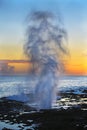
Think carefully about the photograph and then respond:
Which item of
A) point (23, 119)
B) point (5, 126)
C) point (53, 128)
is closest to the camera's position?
point (53, 128)

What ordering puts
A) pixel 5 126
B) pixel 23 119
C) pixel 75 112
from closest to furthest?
pixel 5 126 → pixel 23 119 → pixel 75 112

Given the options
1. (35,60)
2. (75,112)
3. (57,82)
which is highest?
(35,60)

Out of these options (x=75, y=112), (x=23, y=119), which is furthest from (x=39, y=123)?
(x=75, y=112)

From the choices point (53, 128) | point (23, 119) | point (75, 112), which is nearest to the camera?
point (53, 128)

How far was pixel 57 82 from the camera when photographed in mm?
44938

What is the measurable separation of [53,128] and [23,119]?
597 centimetres

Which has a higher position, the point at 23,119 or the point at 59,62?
the point at 59,62

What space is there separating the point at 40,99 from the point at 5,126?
1131 cm

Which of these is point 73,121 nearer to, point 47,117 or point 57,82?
point 47,117

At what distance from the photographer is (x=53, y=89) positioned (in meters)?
45.0

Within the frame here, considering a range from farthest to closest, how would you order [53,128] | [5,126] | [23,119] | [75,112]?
[75,112] → [23,119] → [5,126] → [53,128]

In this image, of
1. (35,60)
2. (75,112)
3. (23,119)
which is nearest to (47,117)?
(23,119)

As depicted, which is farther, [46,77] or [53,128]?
[46,77]

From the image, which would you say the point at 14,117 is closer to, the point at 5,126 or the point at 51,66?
the point at 5,126
